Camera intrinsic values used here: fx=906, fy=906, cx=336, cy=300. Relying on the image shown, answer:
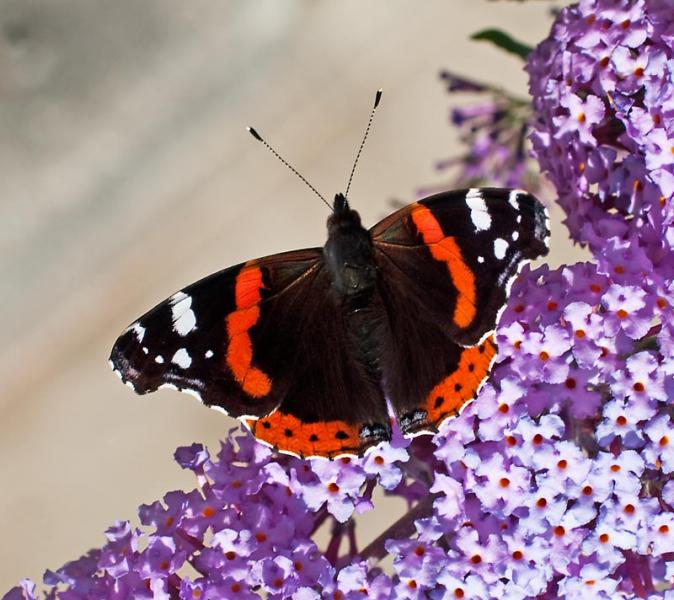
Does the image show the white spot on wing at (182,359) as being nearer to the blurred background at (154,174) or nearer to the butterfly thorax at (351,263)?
the butterfly thorax at (351,263)

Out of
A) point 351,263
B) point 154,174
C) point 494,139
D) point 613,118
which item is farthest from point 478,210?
point 154,174

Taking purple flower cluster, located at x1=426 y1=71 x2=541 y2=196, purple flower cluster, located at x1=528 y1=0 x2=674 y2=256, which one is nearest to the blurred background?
purple flower cluster, located at x1=426 y1=71 x2=541 y2=196

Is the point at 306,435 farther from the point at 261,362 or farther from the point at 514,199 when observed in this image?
the point at 514,199

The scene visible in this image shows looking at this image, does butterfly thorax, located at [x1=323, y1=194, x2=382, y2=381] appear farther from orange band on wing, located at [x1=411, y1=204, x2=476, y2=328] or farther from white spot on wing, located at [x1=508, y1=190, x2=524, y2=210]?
white spot on wing, located at [x1=508, y1=190, x2=524, y2=210]

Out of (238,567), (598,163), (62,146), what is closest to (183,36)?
(62,146)

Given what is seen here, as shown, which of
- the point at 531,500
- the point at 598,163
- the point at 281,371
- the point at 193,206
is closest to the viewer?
the point at 531,500

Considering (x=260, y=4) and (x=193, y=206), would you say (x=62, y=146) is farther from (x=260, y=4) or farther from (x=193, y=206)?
(x=260, y=4)
